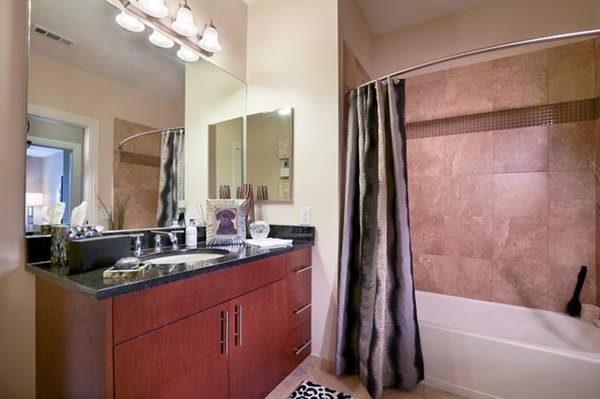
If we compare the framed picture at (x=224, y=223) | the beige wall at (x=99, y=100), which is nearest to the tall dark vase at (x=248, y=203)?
the framed picture at (x=224, y=223)

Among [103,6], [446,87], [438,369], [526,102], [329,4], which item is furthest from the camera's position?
[446,87]

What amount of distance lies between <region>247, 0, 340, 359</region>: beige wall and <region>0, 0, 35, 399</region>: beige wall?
1358 mm

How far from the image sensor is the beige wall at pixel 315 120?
1868mm

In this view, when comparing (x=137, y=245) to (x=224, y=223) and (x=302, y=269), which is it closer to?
(x=224, y=223)

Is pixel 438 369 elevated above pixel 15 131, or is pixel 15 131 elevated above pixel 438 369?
pixel 15 131

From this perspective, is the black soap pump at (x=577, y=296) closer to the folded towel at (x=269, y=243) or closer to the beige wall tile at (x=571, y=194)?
the beige wall tile at (x=571, y=194)

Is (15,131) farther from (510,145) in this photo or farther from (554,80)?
(554,80)

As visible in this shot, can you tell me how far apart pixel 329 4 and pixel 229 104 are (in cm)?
102

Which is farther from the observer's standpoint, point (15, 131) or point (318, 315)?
point (318, 315)

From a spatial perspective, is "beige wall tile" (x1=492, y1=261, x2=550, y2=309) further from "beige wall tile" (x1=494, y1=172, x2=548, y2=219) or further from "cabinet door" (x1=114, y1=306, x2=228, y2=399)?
"cabinet door" (x1=114, y1=306, x2=228, y2=399)

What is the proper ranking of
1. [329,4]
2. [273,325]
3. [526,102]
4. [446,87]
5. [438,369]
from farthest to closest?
[446,87] → [526,102] → [329,4] → [438,369] → [273,325]

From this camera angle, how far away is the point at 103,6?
1.39 m

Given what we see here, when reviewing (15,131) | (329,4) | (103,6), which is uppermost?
(329,4)

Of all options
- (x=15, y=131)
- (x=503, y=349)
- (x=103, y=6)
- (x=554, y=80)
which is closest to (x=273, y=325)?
(x=503, y=349)
